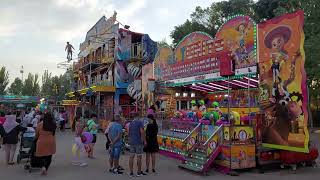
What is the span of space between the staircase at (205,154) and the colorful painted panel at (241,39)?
4.30 m

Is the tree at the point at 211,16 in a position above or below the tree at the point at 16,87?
above

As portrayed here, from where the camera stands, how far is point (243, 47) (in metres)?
14.4

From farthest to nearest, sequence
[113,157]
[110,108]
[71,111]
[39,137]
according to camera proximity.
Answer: [71,111] < [110,108] < [113,157] < [39,137]

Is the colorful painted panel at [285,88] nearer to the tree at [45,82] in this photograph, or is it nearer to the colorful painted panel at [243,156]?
the colorful painted panel at [243,156]

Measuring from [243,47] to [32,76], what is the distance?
237 ft

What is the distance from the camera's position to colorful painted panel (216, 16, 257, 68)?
45.6 ft

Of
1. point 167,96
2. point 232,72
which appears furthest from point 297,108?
point 167,96

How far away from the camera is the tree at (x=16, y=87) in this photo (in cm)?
7681

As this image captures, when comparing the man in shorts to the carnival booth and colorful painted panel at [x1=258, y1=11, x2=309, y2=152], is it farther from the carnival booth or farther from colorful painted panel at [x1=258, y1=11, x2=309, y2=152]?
colorful painted panel at [x1=258, y1=11, x2=309, y2=152]

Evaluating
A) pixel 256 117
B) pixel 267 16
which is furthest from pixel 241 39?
pixel 267 16

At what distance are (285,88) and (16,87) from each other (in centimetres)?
7521

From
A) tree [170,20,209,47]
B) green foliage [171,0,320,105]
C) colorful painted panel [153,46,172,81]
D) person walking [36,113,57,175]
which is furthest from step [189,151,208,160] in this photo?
tree [170,20,209,47]

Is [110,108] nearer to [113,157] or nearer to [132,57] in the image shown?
[132,57]

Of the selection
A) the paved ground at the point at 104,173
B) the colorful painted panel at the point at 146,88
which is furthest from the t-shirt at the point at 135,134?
the colorful painted panel at the point at 146,88
